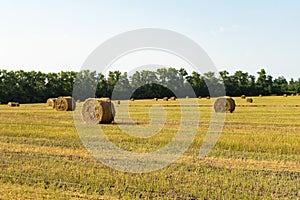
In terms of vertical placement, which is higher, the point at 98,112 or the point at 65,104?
the point at 65,104

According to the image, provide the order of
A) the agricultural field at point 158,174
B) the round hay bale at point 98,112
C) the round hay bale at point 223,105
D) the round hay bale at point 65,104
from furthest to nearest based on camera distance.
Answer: the round hay bale at point 65,104 < the round hay bale at point 223,105 < the round hay bale at point 98,112 < the agricultural field at point 158,174

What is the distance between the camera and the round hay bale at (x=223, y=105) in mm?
26094

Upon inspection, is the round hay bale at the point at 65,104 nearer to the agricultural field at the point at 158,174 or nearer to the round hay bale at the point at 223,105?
the round hay bale at the point at 223,105

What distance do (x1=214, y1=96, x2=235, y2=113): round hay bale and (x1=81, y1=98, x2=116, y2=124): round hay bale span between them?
10.4m

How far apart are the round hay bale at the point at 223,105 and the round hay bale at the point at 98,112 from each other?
34.2ft

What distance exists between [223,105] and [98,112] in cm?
1132

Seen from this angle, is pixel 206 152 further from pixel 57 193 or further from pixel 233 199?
pixel 57 193

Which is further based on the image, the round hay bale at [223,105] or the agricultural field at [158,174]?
the round hay bale at [223,105]

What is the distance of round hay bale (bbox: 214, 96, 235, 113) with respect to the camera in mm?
26094

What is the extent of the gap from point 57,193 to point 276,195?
354 cm

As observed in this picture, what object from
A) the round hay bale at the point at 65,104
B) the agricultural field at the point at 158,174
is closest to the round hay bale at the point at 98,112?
the agricultural field at the point at 158,174

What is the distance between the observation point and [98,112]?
17.6 metres

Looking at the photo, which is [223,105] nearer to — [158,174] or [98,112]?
[98,112]

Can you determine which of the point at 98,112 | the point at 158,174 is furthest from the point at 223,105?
the point at 158,174
